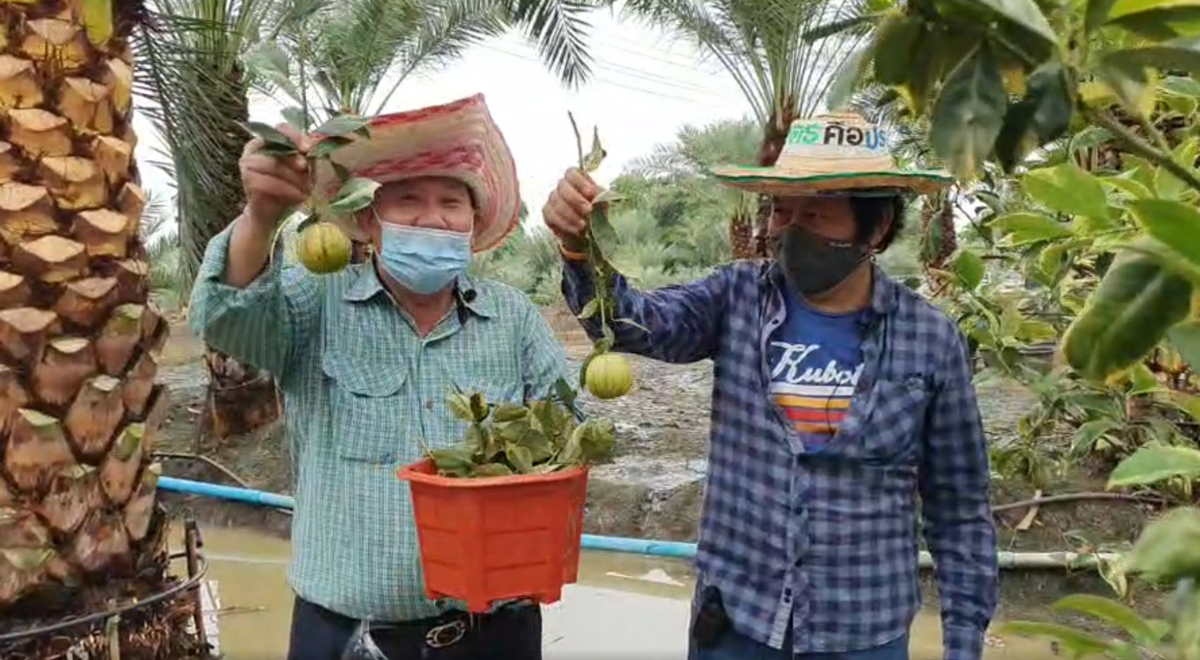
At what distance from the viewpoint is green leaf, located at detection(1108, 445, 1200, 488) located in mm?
881

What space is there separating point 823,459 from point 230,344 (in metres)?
1.02

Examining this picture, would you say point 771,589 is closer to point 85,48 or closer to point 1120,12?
point 1120,12

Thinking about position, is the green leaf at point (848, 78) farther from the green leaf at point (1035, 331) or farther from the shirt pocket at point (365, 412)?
the green leaf at point (1035, 331)

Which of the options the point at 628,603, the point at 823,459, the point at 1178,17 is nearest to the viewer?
the point at 1178,17

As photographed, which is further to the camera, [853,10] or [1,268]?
[853,10]

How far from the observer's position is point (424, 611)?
217cm

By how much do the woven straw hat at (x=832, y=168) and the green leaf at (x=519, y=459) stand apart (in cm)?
63

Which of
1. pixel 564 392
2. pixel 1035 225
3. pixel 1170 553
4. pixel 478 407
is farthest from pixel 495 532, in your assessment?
pixel 1170 553

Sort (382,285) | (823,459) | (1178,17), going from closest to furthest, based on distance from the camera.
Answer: (1178,17)
(823,459)
(382,285)

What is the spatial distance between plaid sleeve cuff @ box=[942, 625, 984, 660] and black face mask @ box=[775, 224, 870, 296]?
64 cm

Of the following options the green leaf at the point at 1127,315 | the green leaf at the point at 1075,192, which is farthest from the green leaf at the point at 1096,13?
the green leaf at the point at 1075,192

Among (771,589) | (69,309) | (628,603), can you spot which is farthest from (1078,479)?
(69,309)

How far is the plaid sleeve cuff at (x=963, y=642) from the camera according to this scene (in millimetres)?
2191

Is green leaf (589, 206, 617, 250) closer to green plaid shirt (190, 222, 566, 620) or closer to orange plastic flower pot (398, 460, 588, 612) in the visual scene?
orange plastic flower pot (398, 460, 588, 612)
